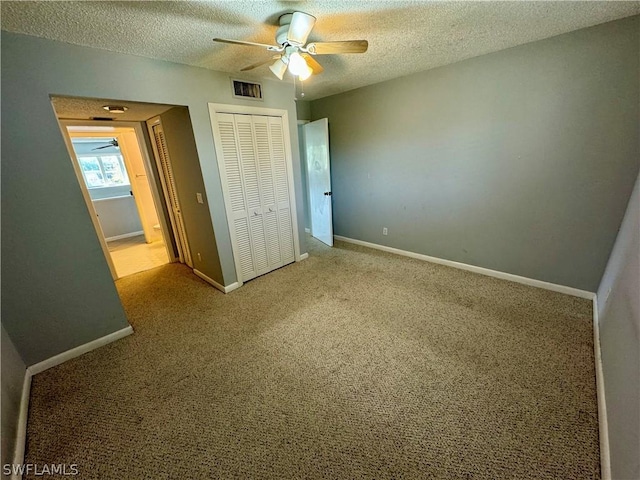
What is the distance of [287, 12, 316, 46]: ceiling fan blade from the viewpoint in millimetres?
1582

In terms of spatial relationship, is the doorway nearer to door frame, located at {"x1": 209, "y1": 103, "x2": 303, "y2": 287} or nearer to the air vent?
door frame, located at {"x1": 209, "y1": 103, "x2": 303, "y2": 287}

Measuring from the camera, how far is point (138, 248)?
15.6ft

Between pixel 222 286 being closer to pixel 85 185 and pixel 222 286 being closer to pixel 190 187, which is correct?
pixel 190 187

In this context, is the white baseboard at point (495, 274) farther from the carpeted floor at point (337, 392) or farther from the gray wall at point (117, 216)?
the gray wall at point (117, 216)

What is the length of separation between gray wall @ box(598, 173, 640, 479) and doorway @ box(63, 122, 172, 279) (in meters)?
4.63

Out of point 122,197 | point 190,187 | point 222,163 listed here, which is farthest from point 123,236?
point 222,163

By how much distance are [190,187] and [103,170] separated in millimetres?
4698

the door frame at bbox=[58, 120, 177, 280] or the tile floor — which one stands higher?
the door frame at bbox=[58, 120, 177, 280]

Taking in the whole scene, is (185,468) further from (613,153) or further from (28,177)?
(613,153)

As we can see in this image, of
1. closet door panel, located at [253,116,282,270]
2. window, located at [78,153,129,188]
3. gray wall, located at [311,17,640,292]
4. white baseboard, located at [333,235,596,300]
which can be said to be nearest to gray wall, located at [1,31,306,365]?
closet door panel, located at [253,116,282,270]

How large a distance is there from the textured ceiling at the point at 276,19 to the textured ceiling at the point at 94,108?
0.40 meters

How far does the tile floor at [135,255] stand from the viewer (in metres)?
3.86

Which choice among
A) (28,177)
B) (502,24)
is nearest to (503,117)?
(502,24)

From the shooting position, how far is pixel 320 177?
4.28m
